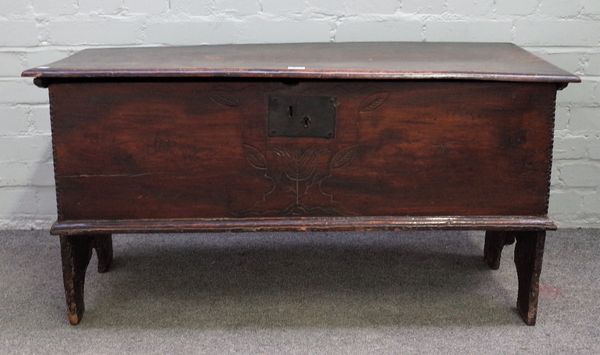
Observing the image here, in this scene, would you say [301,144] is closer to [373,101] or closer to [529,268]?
[373,101]

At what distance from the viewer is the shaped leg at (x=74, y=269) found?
2.14m

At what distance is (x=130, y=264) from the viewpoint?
2639 millimetres

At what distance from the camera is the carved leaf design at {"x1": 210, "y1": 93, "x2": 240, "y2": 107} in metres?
1.99

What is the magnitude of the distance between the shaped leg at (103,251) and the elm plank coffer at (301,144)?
42 centimetres

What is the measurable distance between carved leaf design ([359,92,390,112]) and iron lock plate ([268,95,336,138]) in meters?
0.08

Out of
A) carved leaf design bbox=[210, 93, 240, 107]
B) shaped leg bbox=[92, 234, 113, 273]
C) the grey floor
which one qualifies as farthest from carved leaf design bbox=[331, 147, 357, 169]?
shaped leg bbox=[92, 234, 113, 273]

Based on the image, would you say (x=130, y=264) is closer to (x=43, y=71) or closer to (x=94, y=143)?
(x=94, y=143)

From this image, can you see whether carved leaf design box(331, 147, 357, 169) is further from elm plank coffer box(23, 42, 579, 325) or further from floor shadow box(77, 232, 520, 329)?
floor shadow box(77, 232, 520, 329)

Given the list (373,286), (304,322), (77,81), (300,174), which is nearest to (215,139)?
(300,174)

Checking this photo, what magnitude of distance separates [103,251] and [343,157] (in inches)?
39.7

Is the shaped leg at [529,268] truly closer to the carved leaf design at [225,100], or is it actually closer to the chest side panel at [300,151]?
the chest side panel at [300,151]

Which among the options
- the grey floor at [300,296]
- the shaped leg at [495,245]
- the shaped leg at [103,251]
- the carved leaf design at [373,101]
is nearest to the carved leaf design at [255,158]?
the carved leaf design at [373,101]

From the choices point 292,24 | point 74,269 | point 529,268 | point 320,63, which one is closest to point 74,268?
point 74,269

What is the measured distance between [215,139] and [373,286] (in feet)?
2.61
